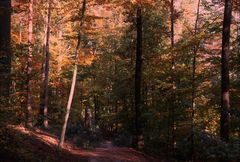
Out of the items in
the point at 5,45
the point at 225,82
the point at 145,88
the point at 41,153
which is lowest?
the point at 41,153

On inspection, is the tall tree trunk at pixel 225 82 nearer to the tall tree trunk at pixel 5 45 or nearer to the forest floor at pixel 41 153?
the forest floor at pixel 41 153

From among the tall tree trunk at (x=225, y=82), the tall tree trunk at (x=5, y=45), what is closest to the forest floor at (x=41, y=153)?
the tall tree trunk at (x=5, y=45)

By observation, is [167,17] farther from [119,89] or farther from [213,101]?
[213,101]

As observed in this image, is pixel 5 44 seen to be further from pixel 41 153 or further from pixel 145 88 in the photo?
pixel 145 88

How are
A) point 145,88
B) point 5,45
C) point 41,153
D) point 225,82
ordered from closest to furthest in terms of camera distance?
point 5,45 < point 41,153 < point 225,82 < point 145,88

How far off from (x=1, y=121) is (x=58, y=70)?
29824 mm

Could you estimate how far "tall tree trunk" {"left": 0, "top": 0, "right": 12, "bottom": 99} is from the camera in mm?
7250

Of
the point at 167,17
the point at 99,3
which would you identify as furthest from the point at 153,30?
Answer: the point at 99,3

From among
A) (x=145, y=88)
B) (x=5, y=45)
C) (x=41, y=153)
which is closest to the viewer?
(x=5, y=45)

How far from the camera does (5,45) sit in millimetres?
7305

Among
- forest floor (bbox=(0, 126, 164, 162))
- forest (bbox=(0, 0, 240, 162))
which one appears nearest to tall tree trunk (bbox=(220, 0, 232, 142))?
forest (bbox=(0, 0, 240, 162))

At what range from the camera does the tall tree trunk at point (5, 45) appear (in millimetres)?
7250

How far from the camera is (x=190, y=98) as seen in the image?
743 inches

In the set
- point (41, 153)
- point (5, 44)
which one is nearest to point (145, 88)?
point (41, 153)
